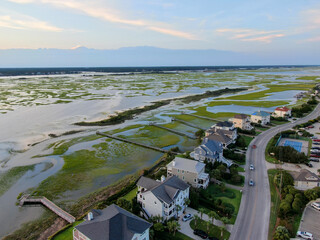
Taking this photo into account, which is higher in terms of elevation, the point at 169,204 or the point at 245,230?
the point at 169,204

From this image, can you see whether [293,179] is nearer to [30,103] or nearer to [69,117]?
[69,117]

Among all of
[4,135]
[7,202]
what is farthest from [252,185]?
[4,135]

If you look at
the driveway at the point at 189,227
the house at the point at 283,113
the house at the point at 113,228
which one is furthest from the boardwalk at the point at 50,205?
the house at the point at 283,113

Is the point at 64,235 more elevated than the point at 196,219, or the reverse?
the point at 196,219

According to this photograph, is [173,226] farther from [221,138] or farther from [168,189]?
[221,138]

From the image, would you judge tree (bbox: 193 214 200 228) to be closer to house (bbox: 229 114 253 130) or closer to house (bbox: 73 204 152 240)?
house (bbox: 73 204 152 240)

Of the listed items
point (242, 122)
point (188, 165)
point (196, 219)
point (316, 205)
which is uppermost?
point (188, 165)

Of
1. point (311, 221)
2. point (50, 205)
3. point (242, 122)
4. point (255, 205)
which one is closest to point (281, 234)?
point (311, 221)
